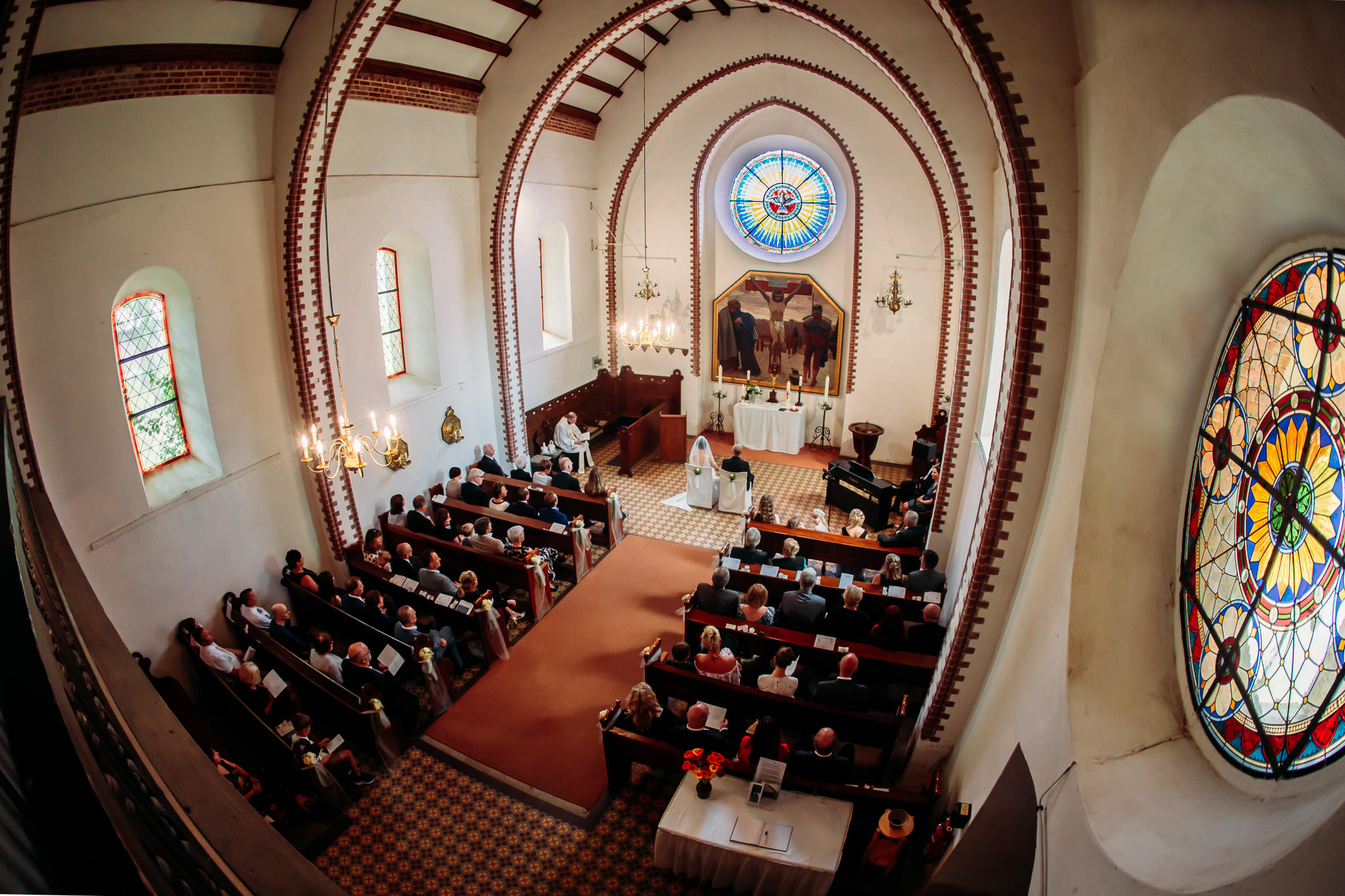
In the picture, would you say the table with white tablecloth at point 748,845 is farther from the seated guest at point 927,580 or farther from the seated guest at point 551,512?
the seated guest at point 551,512

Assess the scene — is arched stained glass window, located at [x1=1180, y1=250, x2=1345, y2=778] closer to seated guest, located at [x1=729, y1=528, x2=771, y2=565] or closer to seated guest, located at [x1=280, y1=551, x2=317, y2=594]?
seated guest, located at [x1=729, y1=528, x2=771, y2=565]

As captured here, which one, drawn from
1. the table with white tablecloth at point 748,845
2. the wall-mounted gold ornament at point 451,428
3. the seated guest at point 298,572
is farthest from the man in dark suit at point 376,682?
the wall-mounted gold ornament at point 451,428

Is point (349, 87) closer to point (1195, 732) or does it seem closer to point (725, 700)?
point (725, 700)

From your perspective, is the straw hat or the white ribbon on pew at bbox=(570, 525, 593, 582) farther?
the white ribbon on pew at bbox=(570, 525, 593, 582)

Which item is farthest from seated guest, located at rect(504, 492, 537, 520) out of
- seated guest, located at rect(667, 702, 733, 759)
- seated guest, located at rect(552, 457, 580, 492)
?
seated guest, located at rect(667, 702, 733, 759)

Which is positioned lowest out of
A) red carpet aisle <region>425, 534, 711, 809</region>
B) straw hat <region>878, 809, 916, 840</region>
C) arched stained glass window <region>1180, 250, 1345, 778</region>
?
red carpet aisle <region>425, 534, 711, 809</region>

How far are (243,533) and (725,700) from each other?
20.4 ft

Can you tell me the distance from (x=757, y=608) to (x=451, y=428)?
657cm

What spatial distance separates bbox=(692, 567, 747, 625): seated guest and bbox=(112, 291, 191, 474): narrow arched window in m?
6.48

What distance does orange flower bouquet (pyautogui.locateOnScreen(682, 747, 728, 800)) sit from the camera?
21.3ft


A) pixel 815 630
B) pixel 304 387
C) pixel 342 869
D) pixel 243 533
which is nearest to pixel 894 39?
pixel 815 630

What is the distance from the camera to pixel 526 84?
1186 cm

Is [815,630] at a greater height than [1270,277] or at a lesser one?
lesser

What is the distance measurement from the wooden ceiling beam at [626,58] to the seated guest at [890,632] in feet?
34.6
